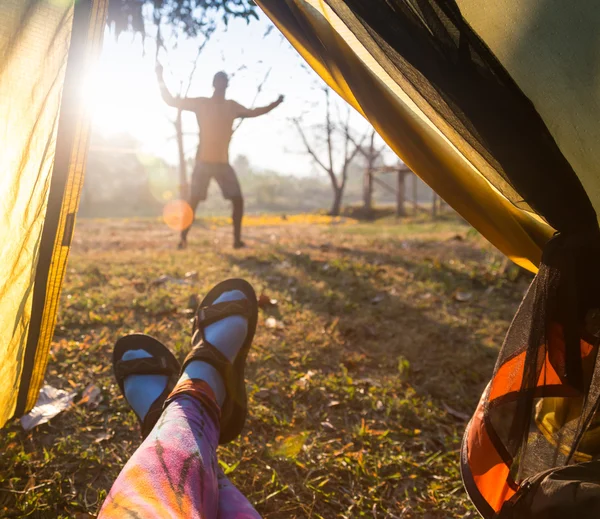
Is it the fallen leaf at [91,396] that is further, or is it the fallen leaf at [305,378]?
the fallen leaf at [305,378]

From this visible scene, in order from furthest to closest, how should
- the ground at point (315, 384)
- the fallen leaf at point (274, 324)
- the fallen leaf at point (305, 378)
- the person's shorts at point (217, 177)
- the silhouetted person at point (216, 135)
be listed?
the person's shorts at point (217, 177) < the silhouetted person at point (216, 135) < the fallen leaf at point (274, 324) < the fallen leaf at point (305, 378) < the ground at point (315, 384)

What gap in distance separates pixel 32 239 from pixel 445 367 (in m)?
2.32

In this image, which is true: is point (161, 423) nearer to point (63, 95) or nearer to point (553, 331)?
point (63, 95)

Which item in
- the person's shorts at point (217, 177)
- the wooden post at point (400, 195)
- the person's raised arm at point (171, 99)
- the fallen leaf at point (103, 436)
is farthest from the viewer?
the wooden post at point (400, 195)

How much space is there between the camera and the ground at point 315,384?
1.73m

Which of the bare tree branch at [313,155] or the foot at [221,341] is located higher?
the bare tree branch at [313,155]

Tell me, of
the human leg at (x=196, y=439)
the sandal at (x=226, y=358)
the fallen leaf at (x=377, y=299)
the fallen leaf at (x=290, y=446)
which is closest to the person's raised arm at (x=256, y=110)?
the fallen leaf at (x=377, y=299)

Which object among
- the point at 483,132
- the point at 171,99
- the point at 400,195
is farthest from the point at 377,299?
the point at 400,195

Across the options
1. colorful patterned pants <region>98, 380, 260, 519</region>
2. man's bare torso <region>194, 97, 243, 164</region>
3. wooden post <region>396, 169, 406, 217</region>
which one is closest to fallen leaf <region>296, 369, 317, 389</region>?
colorful patterned pants <region>98, 380, 260, 519</region>

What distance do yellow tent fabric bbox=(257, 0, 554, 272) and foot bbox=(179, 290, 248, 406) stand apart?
115 centimetres

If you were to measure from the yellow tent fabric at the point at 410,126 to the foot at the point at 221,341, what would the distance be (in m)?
1.15

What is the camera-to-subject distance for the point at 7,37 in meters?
1.22

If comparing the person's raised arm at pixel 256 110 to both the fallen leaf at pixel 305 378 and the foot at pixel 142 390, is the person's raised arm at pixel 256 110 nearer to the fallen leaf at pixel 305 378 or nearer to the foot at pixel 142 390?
the fallen leaf at pixel 305 378

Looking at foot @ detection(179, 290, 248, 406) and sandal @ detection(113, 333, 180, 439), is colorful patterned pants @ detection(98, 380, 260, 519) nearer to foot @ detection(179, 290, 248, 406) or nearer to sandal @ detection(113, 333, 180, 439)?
foot @ detection(179, 290, 248, 406)
